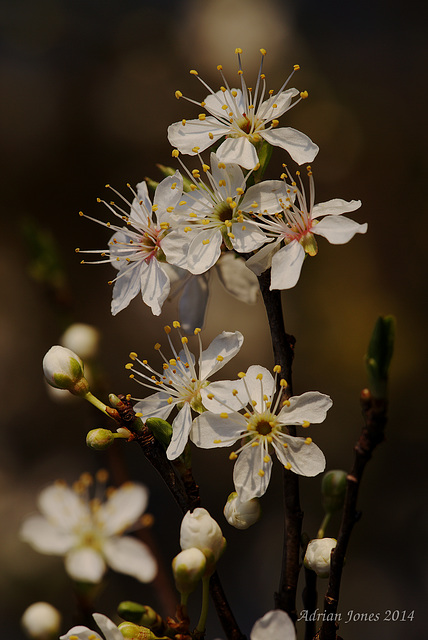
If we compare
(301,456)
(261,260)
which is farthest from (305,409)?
(261,260)

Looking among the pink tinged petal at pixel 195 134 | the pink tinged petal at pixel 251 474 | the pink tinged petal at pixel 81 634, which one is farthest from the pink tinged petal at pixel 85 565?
the pink tinged petal at pixel 195 134

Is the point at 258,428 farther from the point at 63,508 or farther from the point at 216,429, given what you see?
the point at 63,508

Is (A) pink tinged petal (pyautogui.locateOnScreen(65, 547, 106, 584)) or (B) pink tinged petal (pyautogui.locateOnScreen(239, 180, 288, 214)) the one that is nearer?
(B) pink tinged petal (pyautogui.locateOnScreen(239, 180, 288, 214))

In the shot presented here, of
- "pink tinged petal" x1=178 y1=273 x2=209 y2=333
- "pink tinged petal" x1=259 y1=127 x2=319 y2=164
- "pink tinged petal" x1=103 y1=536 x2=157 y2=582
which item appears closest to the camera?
"pink tinged petal" x1=259 y1=127 x2=319 y2=164

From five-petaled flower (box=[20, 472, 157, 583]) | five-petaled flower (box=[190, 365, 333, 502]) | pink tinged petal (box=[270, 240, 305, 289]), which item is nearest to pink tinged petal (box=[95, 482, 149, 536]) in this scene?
five-petaled flower (box=[20, 472, 157, 583])

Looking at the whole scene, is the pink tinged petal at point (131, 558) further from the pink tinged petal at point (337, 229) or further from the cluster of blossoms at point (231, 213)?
the pink tinged petal at point (337, 229)

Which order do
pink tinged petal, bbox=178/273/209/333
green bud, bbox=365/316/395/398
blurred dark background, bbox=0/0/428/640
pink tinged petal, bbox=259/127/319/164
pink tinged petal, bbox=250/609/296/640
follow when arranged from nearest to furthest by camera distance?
green bud, bbox=365/316/395/398 → pink tinged petal, bbox=250/609/296/640 → pink tinged petal, bbox=259/127/319/164 → pink tinged petal, bbox=178/273/209/333 → blurred dark background, bbox=0/0/428/640

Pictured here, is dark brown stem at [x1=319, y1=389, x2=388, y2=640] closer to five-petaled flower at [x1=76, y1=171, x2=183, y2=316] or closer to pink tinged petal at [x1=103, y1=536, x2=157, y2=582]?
five-petaled flower at [x1=76, y1=171, x2=183, y2=316]
